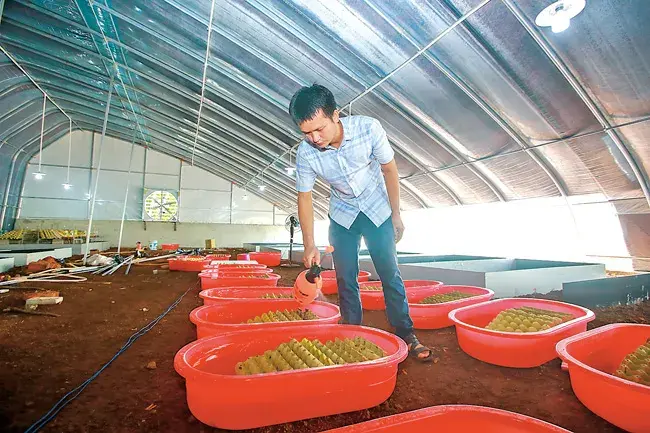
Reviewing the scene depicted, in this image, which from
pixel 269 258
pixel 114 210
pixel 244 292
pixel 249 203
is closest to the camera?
pixel 244 292

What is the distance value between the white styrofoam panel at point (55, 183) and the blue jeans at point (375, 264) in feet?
62.7

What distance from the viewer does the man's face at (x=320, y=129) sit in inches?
65.4

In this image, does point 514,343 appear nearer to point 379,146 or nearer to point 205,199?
point 379,146

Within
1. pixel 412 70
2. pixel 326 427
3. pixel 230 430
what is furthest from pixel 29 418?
pixel 412 70

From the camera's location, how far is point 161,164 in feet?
59.0

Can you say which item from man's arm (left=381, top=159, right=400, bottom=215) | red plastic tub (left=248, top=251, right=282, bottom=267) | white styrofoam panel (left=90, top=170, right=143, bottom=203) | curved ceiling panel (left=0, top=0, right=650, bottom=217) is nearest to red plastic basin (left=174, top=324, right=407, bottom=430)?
man's arm (left=381, top=159, right=400, bottom=215)

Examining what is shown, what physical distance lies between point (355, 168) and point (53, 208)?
1961 cm

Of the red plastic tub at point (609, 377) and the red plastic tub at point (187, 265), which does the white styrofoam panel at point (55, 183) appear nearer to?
the red plastic tub at point (187, 265)

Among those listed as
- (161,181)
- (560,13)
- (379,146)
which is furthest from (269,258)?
(161,181)

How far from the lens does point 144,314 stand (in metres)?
3.39

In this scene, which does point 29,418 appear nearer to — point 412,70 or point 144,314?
point 144,314

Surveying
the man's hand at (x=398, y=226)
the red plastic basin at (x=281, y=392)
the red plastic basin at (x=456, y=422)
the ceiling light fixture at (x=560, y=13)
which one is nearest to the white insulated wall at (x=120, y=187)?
the ceiling light fixture at (x=560, y=13)

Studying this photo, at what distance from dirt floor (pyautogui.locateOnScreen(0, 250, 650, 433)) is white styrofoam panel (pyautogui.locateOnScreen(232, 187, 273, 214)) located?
1640 cm

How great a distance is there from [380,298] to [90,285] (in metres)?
4.66
